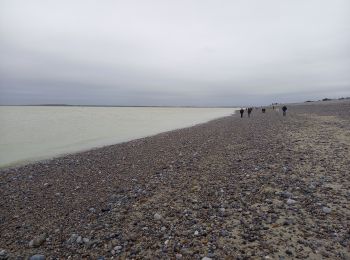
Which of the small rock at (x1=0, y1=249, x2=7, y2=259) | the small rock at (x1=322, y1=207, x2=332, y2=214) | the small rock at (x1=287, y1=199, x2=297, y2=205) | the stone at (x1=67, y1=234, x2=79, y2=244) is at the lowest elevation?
the small rock at (x1=0, y1=249, x2=7, y2=259)

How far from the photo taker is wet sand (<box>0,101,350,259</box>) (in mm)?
4836

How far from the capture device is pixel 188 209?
6.47 metres

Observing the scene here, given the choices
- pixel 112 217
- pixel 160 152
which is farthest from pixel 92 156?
pixel 112 217

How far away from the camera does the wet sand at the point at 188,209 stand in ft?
15.9

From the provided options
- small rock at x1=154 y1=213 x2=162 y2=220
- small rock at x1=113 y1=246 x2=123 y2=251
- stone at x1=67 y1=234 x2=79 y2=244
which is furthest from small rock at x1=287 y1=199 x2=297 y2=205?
stone at x1=67 y1=234 x2=79 y2=244

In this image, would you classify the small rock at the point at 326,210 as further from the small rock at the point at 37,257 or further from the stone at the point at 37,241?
the stone at the point at 37,241

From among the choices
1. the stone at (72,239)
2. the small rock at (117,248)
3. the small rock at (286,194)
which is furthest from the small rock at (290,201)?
the stone at (72,239)

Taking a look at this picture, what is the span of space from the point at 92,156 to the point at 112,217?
30.5ft

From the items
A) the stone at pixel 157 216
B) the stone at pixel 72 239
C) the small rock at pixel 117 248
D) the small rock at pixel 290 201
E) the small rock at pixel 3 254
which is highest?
the small rock at pixel 290 201

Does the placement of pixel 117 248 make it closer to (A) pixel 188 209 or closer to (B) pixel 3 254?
(A) pixel 188 209

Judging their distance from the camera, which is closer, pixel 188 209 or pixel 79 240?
pixel 79 240

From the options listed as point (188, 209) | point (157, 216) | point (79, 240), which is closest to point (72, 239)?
point (79, 240)

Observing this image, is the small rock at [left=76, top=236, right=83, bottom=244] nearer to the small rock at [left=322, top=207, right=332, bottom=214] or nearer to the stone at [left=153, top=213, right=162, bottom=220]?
the stone at [left=153, top=213, right=162, bottom=220]

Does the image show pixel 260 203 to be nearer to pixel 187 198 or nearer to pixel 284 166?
pixel 187 198
